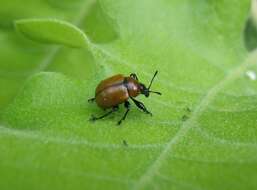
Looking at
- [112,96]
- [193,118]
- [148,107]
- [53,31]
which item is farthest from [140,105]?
[53,31]

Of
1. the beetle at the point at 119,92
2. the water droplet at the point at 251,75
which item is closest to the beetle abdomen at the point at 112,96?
the beetle at the point at 119,92

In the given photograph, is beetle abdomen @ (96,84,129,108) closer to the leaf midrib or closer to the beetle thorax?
the beetle thorax

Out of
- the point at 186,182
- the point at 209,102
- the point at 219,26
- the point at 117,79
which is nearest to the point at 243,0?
the point at 219,26

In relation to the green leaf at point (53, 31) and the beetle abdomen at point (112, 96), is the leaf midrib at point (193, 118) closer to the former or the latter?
the beetle abdomen at point (112, 96)

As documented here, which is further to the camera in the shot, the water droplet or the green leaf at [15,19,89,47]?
the water droplet

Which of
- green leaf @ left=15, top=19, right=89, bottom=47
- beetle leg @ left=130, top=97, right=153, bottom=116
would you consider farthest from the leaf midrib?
green leaf @ left=15, top=19, right=89, bottom=47

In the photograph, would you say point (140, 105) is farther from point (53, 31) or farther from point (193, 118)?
point (53, 31)
